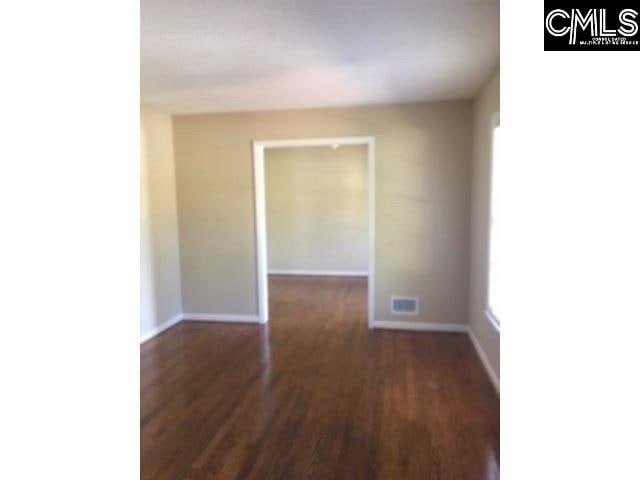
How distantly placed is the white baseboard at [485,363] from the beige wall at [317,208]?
137 inches

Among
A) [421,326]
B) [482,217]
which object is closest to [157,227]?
[421,326]

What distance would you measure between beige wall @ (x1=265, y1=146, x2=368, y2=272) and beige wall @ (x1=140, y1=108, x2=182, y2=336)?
9.55 feet

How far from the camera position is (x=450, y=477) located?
2.11 m

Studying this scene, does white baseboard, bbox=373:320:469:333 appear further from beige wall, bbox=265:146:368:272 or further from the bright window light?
beige wall, bbox=265:146:368:272

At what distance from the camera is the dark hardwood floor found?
2.25m

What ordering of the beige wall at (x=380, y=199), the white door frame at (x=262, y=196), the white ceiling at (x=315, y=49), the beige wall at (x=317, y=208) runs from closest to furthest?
the white ceiling at (x=315, y=49) → the beige wall at (x=380, y=199) → the white door frame at (x=262, y=196) → the beige wall at (x=317, y=208)

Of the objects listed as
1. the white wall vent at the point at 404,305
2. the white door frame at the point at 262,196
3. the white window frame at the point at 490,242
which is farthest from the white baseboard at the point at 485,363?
the white door frame at the point at 262,196

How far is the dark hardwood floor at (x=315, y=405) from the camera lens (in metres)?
2.25

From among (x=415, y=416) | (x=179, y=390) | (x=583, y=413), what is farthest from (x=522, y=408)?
(x=179, y=390)

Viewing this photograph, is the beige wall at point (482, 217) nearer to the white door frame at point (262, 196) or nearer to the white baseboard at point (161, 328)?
the white door frame at point (262, 196)

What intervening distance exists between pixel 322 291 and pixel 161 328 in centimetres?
262
